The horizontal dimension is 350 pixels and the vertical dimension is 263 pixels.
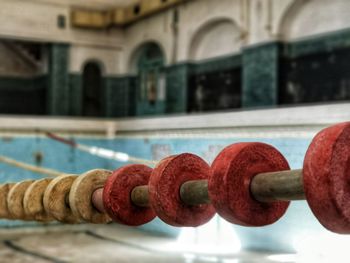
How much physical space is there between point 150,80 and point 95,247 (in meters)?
5.21

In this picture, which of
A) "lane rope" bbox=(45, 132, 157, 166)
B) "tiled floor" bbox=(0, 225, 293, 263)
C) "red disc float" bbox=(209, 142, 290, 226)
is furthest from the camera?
"lane rope" bbox=(45, 132, 157, 166)

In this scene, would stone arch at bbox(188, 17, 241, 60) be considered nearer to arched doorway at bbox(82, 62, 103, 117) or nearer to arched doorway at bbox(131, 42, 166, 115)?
arched doorway at bbox(131, 42, 166, 115)

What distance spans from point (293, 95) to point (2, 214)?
727cm

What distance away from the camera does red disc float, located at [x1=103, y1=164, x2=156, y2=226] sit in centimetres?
189

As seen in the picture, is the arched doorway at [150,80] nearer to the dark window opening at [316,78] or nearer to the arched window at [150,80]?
the arched window at [150,80]

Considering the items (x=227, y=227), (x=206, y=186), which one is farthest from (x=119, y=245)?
(x=206, y=186)

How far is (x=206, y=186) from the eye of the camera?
4.95 feet

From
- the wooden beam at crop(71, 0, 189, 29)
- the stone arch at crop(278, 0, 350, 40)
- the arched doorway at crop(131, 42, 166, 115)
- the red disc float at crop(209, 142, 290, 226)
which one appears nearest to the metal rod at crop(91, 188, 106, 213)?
the red disc float at crop(209, 142, 290, 226)

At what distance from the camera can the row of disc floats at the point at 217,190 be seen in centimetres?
115

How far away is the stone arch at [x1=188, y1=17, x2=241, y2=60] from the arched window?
3.93ft

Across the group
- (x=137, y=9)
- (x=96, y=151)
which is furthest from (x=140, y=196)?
(x=137, y=9)

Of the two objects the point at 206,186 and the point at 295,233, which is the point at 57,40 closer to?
the point at 295,233

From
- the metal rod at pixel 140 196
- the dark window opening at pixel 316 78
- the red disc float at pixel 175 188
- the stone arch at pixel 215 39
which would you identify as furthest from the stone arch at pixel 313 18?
the red disc float at pixel 175 188

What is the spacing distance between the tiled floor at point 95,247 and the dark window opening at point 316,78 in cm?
281
